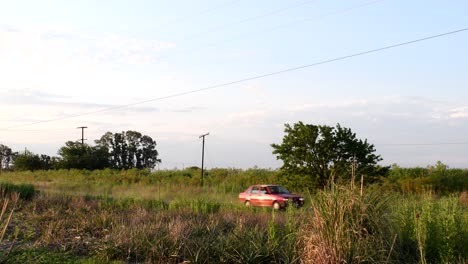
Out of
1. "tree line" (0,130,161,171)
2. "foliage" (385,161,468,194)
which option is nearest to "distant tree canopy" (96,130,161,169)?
"tree line" (0,130,161,171)

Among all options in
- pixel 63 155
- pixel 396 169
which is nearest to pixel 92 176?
pixel 63 155

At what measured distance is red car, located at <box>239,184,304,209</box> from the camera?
27.3 metres

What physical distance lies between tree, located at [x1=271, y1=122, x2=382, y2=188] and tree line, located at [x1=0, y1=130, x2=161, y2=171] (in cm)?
5962

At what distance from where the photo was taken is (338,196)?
9602 mm

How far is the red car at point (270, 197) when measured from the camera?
2730 cm

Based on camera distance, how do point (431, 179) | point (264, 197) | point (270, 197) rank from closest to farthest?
point (270, 197) → point (264, 197) → point (431, 179)

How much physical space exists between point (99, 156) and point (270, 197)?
2527 inches

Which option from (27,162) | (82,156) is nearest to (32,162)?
(27,162)

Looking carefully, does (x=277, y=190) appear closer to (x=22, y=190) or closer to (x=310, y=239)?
(x=22, y=190)

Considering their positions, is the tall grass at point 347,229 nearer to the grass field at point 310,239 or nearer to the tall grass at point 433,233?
the grass field at point 310,239

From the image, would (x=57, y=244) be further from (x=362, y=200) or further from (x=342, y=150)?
(x=342, y=150)

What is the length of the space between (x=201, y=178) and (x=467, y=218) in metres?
39.3

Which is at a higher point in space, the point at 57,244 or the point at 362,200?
the point at 362,200

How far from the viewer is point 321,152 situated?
30.8 m
